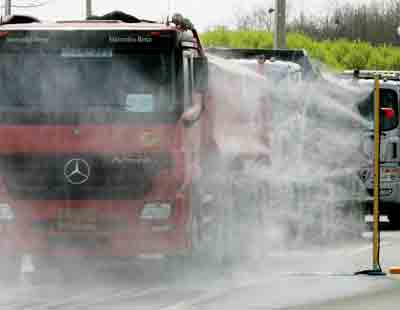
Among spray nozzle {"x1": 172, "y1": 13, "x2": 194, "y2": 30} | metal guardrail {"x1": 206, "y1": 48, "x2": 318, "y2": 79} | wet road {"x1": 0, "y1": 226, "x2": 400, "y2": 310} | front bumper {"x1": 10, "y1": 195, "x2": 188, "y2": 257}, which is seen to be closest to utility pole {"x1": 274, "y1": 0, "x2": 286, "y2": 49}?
metal guardrail {"x1": 206, "y1": 48, "x2": 318, "y2": 79}

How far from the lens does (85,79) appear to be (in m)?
16.4

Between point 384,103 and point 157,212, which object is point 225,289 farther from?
point 384,103

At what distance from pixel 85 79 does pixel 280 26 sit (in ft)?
76.9

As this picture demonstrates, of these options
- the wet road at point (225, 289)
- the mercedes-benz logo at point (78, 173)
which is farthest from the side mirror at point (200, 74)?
the wet road at point (225, 289)

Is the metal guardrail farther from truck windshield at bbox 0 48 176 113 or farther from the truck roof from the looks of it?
truck windshield at bbox 0 48 176 113

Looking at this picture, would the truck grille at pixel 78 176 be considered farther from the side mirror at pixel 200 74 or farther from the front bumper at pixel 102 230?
the side mirror at pixel 200 74

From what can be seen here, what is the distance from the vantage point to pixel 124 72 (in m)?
16.4

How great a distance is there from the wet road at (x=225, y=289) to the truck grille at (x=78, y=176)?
1.00 metres

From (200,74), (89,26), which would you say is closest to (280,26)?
(89,26)

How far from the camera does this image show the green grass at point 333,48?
86.9m

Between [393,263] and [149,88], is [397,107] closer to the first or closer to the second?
[393,263]

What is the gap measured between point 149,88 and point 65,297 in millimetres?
2547

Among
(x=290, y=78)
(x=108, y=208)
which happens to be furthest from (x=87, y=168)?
(x=290, y=78)

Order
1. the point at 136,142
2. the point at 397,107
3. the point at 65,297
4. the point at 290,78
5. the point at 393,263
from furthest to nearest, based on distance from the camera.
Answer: the point at 397,107, the point at 290,78, the point at 393,263, the point at 136,142, the point at 65,297
